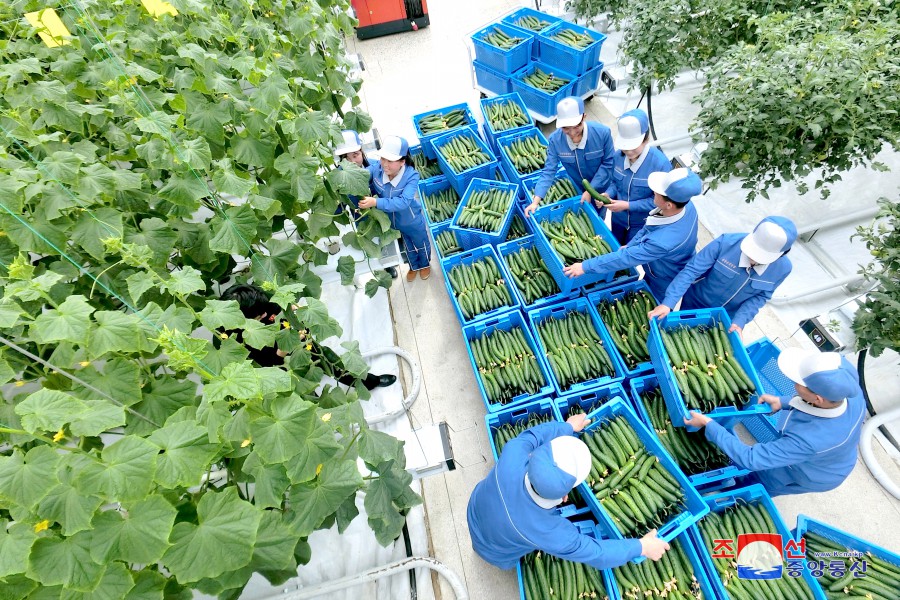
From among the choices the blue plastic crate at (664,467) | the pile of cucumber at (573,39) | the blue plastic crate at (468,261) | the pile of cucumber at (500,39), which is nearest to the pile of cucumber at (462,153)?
the blue plastic crate at (468,261)

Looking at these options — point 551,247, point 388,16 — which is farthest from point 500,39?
point 551,247

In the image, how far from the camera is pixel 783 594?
2.14m

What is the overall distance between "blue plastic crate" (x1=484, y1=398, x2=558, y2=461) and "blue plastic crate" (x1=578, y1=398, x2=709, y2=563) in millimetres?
317

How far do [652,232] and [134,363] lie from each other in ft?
10.00

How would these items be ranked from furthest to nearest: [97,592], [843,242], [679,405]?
[843,242]
[679,405]
[97,592]

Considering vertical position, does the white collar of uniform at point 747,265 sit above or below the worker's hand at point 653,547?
above

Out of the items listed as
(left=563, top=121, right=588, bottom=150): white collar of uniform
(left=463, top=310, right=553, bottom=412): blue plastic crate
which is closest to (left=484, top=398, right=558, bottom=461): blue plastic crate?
(left=463, top=310, right=553, bottom=412): blue plastic crate

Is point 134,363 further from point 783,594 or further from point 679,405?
point 783,594

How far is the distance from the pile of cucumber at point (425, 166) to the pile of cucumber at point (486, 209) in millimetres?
736

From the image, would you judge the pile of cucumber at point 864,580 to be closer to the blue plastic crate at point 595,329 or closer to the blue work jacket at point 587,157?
the blue plastic crate at point 595,329

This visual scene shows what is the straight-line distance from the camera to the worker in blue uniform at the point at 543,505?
6.50 feet

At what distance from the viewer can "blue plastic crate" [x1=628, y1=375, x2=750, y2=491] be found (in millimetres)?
2572

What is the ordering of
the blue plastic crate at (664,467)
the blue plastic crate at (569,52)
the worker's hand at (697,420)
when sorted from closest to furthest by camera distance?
the blue plastic crate at (664,467) < the worker's hand at (697,420) < the blue plastic crate at (569,52)

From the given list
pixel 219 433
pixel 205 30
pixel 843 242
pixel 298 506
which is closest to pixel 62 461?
pixel 219 433
